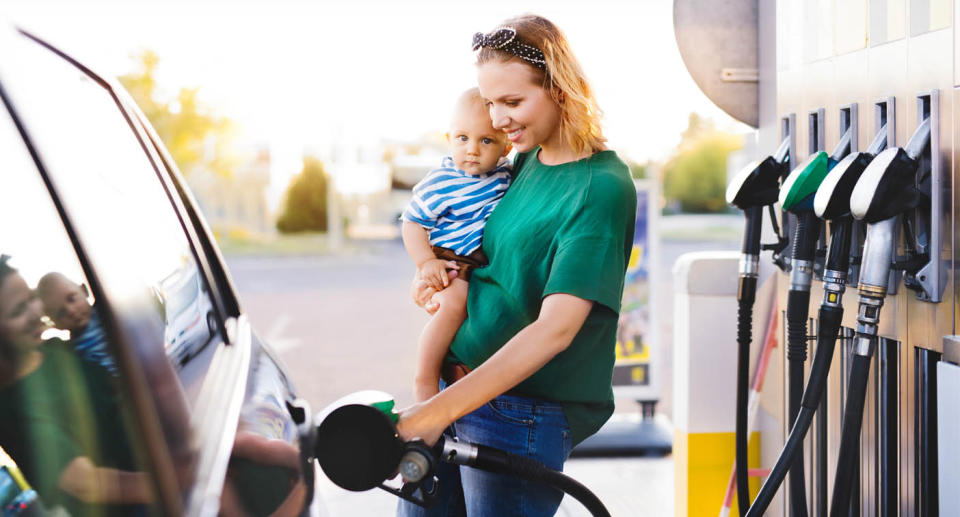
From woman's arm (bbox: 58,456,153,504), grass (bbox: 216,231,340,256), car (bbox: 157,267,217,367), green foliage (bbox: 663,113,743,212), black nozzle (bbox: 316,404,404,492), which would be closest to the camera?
woman's arm (bbox: 58,456,153,504)

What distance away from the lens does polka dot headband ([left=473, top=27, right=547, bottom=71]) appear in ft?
6.03

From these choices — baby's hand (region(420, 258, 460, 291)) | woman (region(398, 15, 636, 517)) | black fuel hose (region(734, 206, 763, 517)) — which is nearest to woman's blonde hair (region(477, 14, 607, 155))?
woman (region(398, 15, 636, 517))

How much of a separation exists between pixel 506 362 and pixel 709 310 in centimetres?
218

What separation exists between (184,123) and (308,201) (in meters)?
7.50

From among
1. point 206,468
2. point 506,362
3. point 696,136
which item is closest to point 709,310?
point 506,362

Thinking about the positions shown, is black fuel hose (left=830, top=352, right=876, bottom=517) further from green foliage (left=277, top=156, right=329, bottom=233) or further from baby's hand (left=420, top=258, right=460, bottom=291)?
green foliage (left=277, top=156, right=329, bottom=233)

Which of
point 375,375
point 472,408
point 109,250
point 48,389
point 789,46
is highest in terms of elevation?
point 789,46

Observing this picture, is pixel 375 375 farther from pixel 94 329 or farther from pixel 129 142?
pixel 94 329

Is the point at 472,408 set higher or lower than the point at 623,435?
higher

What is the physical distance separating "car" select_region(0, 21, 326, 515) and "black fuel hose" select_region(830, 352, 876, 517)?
1.10m

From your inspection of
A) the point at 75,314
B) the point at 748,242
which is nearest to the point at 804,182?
the point at 748,242

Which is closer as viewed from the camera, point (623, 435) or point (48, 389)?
point (48, 389)

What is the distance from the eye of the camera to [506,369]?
1.67 m

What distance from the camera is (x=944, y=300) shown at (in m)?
1.82
